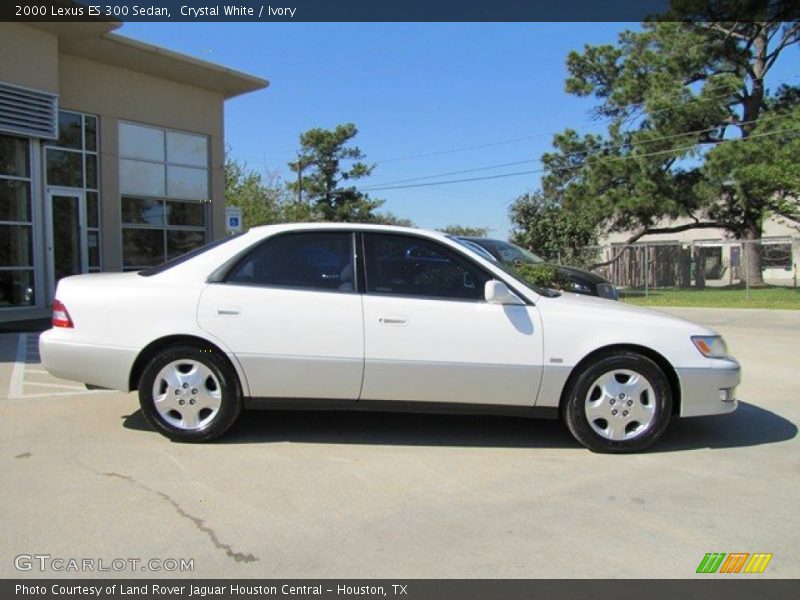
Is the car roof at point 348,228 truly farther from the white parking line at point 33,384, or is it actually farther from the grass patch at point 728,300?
the grass patch at point 728,300

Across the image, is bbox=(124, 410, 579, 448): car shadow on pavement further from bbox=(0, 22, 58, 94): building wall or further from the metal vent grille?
bbox=(0, 22, 58, 94): building wall

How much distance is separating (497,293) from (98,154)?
575 inches

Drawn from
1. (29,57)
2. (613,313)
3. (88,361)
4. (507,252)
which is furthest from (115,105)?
(613,313)

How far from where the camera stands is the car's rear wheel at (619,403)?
191 inches

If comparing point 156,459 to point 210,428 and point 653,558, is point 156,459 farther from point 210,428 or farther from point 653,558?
point 653,558

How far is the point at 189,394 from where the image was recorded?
4980 mm

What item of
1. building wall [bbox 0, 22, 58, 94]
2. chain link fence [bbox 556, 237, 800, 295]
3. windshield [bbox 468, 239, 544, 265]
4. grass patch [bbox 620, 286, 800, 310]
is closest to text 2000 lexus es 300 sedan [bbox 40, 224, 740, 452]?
windshield [bbox 468, 239, 544, 265]

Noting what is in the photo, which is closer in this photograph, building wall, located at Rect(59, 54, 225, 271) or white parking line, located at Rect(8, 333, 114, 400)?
white parking line, located at Rect(8, 333, 114, 400)

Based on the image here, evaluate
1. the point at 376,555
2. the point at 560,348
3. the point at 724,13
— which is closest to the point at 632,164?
the point at 724,13

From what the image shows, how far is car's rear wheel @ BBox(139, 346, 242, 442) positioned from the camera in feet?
16.3

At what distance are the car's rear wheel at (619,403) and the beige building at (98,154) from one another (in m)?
12.0

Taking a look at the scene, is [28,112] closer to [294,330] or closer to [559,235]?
[294,330]

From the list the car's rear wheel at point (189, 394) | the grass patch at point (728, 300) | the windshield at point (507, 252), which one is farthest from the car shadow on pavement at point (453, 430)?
the grass patch at point (728, 300)

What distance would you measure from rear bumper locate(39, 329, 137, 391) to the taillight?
74mm
